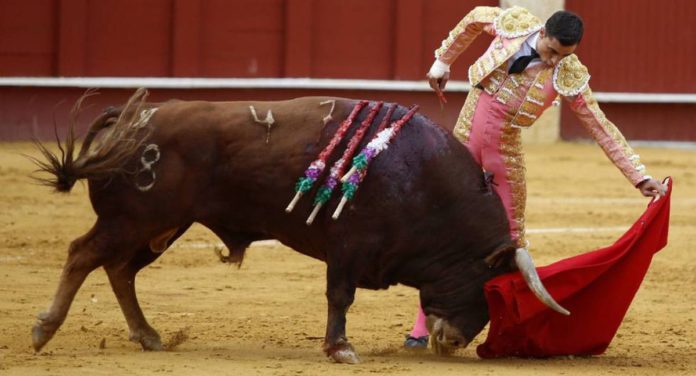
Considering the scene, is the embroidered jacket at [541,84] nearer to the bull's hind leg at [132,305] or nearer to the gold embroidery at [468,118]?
the gold embroidery at [468,118]

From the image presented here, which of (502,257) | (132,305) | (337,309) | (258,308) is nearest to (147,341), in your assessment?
(132,305)

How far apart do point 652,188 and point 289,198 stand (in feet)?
4.02

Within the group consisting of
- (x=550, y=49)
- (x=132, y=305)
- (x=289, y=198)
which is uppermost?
(x=550, y=49)

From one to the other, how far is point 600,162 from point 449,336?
6.82m

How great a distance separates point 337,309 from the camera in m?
4.86

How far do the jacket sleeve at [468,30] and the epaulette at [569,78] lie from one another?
29cm

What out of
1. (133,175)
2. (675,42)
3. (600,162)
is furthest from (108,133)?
(675,42)

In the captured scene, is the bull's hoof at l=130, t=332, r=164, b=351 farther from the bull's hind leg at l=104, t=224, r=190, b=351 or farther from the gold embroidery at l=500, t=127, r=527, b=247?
the gold embroidery at l=500, t=127, r=527, b=247

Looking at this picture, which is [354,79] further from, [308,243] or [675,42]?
[308,243]

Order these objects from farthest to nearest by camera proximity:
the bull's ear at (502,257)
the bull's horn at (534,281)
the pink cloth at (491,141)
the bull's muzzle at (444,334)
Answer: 1. the pink cloth at (491,141)
2. the bull's muzzle at (444,334)
3. the bull's ear at (502,257)
4. the bull's horn at (534,281)

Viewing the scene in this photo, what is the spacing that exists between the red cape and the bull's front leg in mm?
485

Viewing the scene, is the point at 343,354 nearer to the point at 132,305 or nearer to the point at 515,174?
the point at 132,305

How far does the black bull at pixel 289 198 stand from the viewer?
4.82 metres

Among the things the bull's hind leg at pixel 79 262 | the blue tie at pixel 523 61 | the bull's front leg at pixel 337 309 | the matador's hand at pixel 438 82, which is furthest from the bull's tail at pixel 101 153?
the blue tie at pixel 523 61
